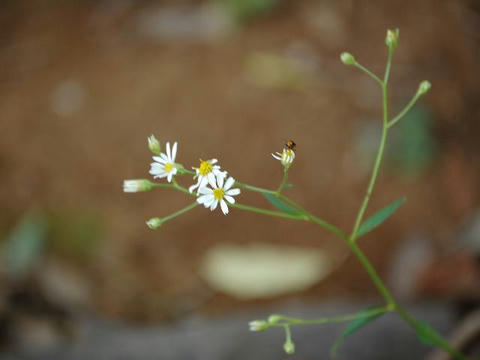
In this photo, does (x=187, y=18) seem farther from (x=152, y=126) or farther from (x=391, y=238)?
(x=391, y=238)

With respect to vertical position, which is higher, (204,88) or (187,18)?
(187,18)

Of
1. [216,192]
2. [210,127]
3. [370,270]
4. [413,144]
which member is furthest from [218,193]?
[210,127]

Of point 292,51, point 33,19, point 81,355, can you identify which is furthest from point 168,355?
point 33,19

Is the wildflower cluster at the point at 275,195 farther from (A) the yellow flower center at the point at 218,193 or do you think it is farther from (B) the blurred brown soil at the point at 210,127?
(B) the blurred brown soil at the point at 210,127

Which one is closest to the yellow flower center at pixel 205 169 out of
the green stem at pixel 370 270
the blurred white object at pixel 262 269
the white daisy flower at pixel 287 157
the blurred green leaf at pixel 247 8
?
the white daisy flower at pixel 287 157

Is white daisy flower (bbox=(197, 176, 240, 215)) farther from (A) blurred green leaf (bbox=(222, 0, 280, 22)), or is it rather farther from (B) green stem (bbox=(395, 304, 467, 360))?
(A) blurred green leaf (bbox=(222, 0, 280, 22))

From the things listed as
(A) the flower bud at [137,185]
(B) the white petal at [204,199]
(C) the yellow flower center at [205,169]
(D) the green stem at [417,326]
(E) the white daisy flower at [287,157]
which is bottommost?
(D) the green stem at [417,326]

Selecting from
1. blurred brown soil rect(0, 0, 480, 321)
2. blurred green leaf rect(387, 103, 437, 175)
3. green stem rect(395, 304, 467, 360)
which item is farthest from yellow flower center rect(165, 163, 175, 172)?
blurred green leaf rect(387, 103, 437, 175)
